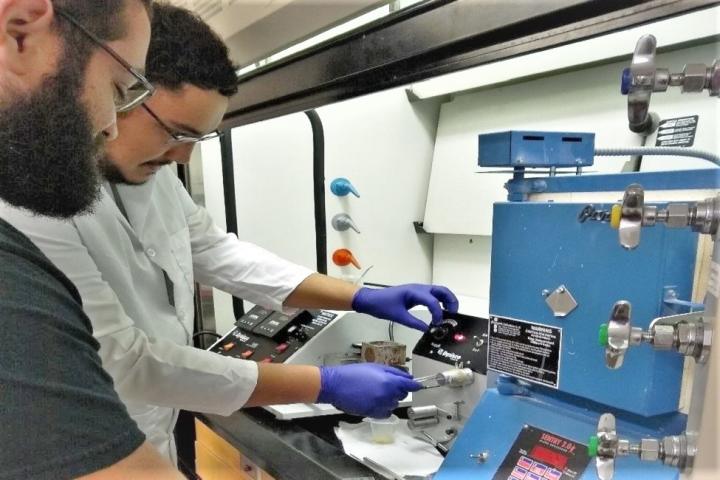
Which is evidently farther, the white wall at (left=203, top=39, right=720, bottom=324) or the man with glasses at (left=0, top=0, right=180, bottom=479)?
the white wall at (left=203, top=39, right=720, bottom=324)

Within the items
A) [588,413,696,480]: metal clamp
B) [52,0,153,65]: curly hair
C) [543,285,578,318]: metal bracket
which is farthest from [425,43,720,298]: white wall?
[52,0,153,65]: curly hair

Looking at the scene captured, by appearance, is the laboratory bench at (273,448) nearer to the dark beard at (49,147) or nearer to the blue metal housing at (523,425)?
the blue metal housing at (523,425)

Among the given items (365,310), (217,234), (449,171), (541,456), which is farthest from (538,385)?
(449,171)

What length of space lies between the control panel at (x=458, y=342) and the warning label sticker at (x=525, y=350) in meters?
0.15

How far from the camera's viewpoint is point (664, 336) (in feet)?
1.90

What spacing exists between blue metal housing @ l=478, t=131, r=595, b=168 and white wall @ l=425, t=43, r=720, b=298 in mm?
589

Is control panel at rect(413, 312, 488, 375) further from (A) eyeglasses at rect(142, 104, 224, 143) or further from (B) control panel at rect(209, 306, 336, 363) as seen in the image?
(A) eyeglasses at rect(142, 104, 224, 143)

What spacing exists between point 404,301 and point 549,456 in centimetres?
65

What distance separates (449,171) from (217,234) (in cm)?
97

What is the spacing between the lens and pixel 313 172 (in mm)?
1949

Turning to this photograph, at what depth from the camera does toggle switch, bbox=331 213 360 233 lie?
210 centimetres

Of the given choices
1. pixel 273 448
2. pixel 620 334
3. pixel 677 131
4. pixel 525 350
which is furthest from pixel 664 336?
pixel 677 131

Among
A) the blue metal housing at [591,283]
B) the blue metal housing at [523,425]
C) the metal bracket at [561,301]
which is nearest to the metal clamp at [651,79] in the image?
the blue metal housing at [591,283]

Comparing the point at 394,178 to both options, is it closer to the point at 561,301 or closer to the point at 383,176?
the point at 383,176
